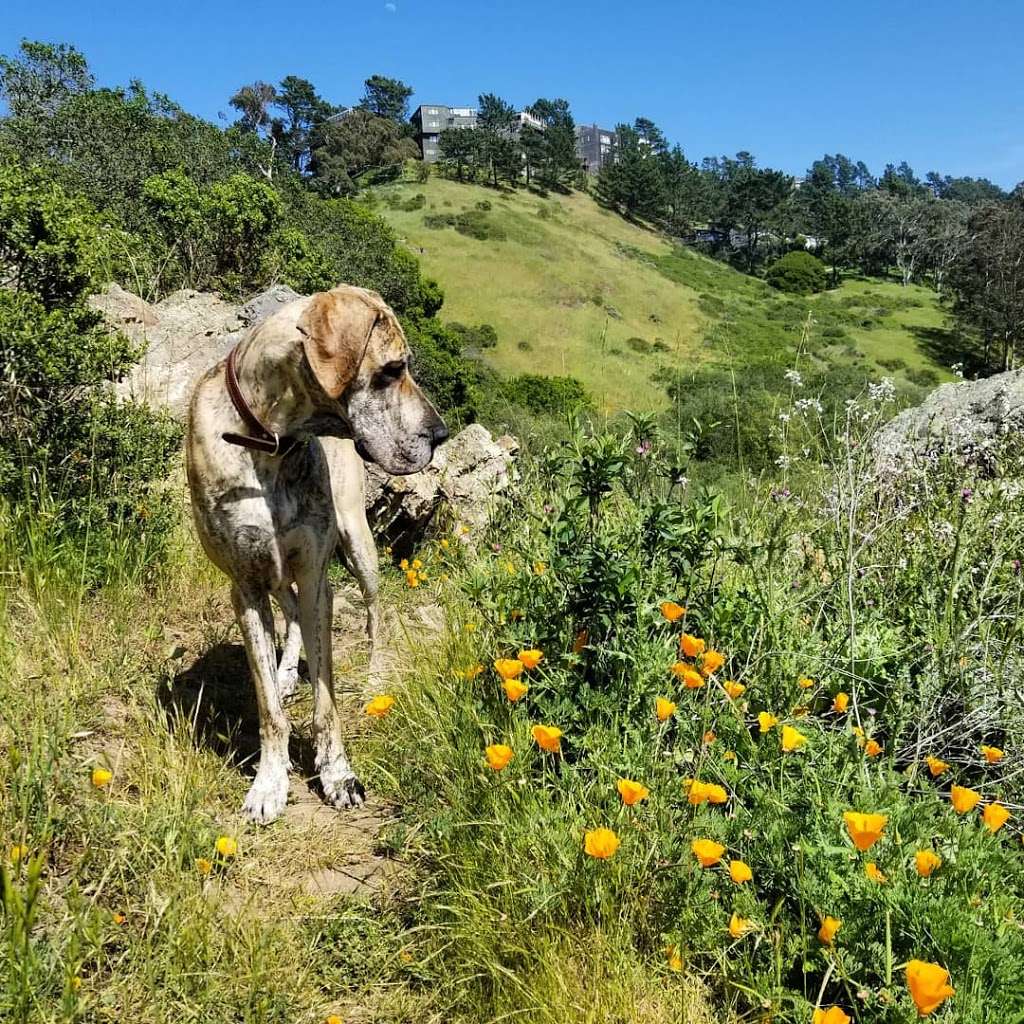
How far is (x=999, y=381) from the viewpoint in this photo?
23.3 ft

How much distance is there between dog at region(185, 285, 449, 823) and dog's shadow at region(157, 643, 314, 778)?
0.27 meters

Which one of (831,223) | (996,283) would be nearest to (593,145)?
(831,223)

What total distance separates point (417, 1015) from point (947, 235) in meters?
84.2

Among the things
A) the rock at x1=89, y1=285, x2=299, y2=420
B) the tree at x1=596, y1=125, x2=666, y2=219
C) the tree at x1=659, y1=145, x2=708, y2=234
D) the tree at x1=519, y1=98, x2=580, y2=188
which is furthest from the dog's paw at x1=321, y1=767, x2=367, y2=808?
the tree at x1=659, y1=145, x2=708, y2=234

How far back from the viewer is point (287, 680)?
3.54 meters

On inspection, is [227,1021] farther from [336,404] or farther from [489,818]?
[336,404]

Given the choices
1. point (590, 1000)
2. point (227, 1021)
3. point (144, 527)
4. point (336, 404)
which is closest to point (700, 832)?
point (590, 1000)

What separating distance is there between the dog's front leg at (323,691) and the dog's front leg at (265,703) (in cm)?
14

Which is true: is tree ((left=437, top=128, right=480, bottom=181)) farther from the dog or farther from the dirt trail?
the dog

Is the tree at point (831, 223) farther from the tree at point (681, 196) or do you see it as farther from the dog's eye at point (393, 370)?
the dog's eye at point (393, 370)

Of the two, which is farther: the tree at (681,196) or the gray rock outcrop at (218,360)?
the tree at (681,196)

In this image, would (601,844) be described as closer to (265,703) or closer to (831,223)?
(265,703)

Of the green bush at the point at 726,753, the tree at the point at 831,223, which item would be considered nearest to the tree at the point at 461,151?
the tree at the point at 831,223

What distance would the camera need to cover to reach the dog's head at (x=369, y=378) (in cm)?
239
